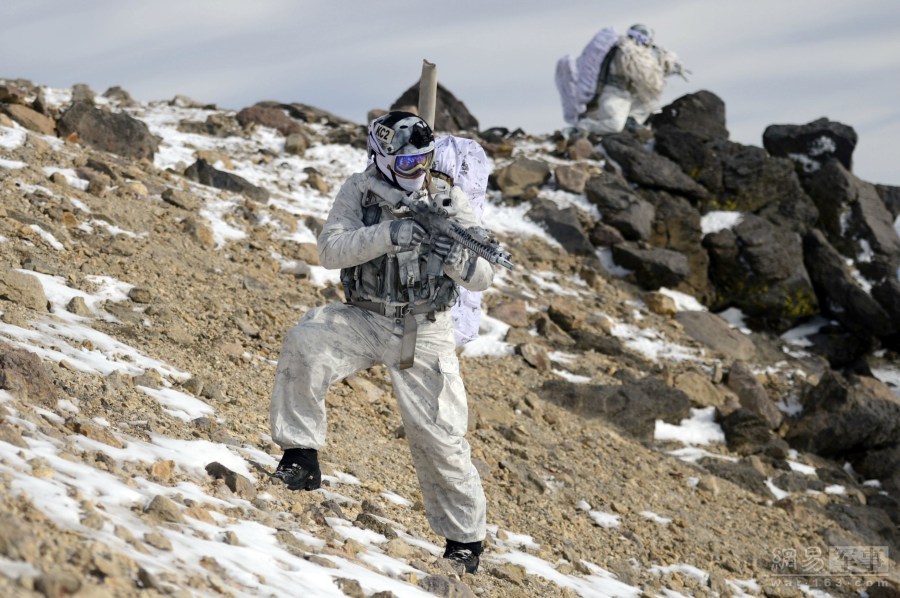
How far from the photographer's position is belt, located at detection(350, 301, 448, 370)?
5.24 meters

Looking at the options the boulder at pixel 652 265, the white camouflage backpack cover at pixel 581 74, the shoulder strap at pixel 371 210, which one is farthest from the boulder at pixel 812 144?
the shoulder strap at pixel 371 210

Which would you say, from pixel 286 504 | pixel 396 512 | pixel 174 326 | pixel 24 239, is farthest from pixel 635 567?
pixel 24 239

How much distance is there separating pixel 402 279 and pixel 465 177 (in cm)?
211

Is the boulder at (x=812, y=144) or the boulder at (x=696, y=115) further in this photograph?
the boulder at (x=696, y=115)

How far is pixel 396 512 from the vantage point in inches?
246

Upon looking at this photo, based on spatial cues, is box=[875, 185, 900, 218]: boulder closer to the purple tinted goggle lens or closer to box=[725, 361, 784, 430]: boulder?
box=[725, 361, 784, 430]: boulder

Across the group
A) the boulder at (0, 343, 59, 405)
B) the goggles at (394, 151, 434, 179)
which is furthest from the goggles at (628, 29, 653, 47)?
the boulder at (0, 343, 59, 405)

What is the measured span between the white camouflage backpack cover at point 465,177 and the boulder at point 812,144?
14315mm

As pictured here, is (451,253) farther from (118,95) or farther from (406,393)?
(118,95)

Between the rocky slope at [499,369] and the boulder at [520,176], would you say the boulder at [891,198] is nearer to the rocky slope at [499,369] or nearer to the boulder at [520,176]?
the rocky slope at [499,369]

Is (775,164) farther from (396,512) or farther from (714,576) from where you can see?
Answer: (396,512)

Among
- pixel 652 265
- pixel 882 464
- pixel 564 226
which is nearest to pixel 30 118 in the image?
pixel 564 226

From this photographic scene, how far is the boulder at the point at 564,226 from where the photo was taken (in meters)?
16.0

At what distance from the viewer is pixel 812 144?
2005 centimetres
